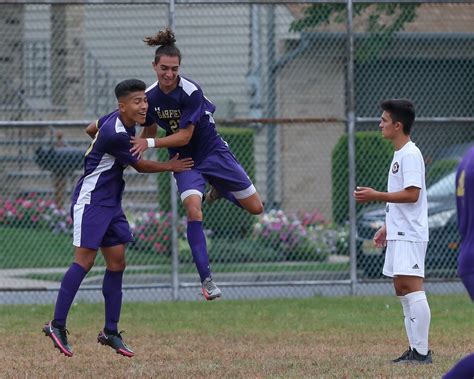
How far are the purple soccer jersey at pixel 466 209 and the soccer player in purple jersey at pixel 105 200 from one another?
3350mm

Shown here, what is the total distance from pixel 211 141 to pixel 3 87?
11250 millimetres

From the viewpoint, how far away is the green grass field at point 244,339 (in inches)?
337

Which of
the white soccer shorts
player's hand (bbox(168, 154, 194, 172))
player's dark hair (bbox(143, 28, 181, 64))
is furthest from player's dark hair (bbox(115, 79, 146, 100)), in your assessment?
the white soccer shorts

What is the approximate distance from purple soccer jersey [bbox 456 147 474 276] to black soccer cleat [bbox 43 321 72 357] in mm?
3624

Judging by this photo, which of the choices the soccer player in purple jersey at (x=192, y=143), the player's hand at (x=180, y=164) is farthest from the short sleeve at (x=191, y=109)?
the player's hand at (x=180, y=164)

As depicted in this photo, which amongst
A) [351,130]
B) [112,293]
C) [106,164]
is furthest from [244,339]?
[351,130]

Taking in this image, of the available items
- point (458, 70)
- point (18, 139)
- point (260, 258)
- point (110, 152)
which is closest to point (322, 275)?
point (260, 258)

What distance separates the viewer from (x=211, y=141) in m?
9.51

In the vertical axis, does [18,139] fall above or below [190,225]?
below

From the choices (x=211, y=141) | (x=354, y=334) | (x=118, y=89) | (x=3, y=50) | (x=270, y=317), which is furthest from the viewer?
(x=3, y=50)

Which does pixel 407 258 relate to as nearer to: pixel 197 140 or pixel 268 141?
pixel 197 140

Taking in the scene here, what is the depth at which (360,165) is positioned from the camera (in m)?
15.7

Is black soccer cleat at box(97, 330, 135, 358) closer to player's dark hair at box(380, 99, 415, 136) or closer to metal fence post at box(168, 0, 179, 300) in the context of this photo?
player's dark hair at box(380, 99, 415, 136)

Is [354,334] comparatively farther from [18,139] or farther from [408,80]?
[18,139]
